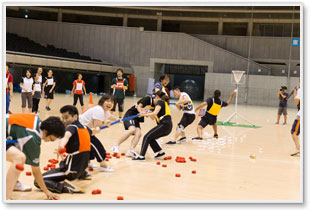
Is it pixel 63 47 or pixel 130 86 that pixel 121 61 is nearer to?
pixel 130 86

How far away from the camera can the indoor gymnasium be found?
4.82 m

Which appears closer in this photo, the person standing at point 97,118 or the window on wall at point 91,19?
the person standing at point 97,118

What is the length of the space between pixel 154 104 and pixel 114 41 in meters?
27.4

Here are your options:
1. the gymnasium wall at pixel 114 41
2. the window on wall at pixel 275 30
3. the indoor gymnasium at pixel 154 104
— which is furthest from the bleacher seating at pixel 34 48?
the window on wall at pixel 275 30

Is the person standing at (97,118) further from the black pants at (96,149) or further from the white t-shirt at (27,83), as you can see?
the white t-shirt at (27,83)

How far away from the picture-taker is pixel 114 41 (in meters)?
34.1

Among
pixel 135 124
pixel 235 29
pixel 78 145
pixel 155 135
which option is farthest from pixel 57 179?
pixel 235 29

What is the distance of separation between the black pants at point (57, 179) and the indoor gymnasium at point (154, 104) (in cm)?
1

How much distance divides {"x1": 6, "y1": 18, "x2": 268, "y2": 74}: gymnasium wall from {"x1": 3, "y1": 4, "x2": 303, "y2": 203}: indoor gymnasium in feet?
0.29

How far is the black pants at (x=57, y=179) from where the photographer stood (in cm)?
464

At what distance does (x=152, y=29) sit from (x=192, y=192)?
3115cm

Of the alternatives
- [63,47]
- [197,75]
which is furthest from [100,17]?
[197,75]

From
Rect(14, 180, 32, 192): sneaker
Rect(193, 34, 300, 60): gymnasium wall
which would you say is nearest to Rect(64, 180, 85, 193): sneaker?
Rect(14, 180, 32, 192): sneaker

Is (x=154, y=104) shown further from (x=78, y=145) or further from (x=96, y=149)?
(x=78, y=145)
